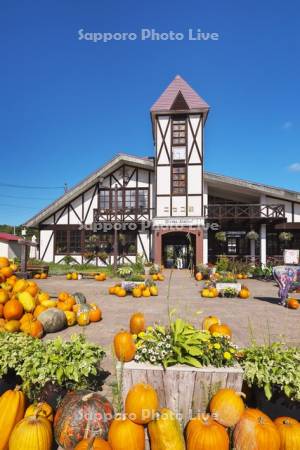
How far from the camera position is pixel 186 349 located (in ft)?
8.82

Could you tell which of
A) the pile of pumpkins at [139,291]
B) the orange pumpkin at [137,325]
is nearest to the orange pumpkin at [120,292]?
the pile of pumpkins at [139,291]

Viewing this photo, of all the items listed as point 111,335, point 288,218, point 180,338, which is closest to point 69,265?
point 111,335

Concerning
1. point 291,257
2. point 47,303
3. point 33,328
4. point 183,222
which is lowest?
point 33,328

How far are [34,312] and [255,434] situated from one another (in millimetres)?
A: 5133

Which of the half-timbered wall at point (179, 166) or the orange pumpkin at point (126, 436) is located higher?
the half-timbered wall at point (179, 166)

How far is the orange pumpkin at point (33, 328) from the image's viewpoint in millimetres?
5109

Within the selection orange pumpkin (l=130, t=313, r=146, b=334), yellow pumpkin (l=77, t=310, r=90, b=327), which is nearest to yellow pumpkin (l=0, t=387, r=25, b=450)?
orange pumpkin (l=130, t=313, r=146, b=334)

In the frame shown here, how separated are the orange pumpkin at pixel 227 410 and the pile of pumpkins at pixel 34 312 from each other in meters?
3.70

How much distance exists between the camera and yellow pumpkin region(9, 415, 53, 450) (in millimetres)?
2182

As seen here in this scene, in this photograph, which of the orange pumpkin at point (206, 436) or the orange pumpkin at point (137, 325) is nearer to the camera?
the orange pumpkin at point (206, 436)

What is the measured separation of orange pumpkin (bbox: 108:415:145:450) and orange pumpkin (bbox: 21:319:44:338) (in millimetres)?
3402

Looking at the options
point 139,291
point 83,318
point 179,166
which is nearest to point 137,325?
point 83,318

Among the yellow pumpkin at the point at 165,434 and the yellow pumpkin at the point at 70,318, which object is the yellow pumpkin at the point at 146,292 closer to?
the yellow pumpkin at the point at 70,318

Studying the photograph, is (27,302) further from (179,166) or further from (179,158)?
(179,158)
